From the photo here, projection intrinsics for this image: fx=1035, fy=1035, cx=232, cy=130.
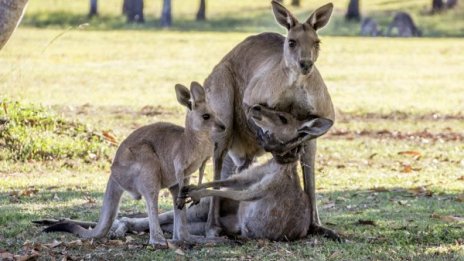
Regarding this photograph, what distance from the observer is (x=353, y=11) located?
47625 mm

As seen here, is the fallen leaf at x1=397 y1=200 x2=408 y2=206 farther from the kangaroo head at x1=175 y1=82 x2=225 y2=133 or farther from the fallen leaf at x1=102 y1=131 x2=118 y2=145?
the fallen leaf at x1=102 y1=131 x2=118 y2=145

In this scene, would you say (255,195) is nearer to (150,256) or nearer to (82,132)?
(150,256)

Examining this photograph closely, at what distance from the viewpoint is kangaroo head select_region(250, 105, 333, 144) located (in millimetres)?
7562

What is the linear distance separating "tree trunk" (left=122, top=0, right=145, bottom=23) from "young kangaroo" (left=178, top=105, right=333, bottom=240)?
38519 mm

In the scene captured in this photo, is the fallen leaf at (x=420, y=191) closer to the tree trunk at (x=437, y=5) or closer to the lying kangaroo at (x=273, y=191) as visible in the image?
the lying kangaroo at (x=273, y=191)

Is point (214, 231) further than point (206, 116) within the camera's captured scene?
Yes

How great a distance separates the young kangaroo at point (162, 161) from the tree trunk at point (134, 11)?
1517 inches

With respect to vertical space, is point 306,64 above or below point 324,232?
above

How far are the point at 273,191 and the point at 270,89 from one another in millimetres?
804

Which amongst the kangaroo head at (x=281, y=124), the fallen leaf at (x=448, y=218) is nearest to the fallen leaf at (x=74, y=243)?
the kangaroo head at (x=281, y=124)

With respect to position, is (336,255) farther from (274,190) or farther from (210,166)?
(210,166)

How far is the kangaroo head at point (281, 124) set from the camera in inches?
298

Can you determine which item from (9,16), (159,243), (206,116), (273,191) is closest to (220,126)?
(206,116)

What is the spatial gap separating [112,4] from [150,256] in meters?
49.2
